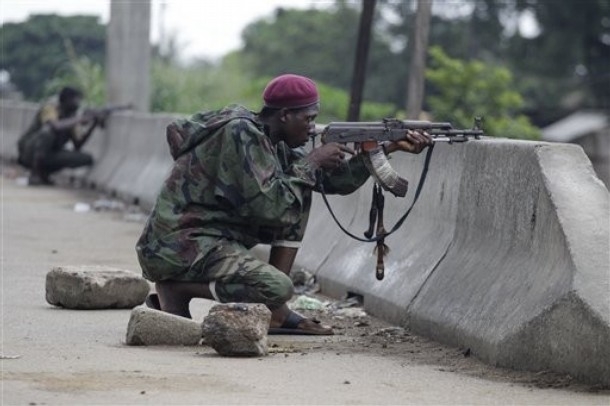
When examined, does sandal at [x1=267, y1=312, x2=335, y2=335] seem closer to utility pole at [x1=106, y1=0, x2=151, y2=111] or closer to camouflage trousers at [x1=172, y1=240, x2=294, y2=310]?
camouflage trousers at [x1=172, y1=240, x2=294, y2=310]

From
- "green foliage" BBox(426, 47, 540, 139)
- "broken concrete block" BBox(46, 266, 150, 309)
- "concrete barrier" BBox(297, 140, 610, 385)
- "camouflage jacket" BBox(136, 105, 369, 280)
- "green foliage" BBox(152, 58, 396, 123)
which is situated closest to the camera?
"concrete barrier" BBox(297, 140, 610, 385)

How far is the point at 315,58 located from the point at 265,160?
59.8m

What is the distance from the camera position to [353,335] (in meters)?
8.67

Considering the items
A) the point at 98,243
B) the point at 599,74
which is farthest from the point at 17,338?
the point at 599,74

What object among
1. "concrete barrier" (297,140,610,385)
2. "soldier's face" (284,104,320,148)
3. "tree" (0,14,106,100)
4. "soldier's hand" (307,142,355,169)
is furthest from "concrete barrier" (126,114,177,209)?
"tree" (0,14,106,100)

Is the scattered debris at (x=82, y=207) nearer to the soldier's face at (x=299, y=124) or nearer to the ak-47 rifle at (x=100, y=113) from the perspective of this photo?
the ak-47 rifle at (x=100, y=113)

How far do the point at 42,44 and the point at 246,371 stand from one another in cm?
4692

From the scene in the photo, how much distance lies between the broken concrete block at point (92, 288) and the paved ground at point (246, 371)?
0.09m

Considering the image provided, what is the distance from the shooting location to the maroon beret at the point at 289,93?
8.19 m

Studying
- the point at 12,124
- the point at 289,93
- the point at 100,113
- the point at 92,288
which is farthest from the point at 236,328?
the point at 12,124

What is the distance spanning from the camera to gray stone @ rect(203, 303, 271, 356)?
7523 millimetres

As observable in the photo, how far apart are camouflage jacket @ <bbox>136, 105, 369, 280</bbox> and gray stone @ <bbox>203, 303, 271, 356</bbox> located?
697 mm

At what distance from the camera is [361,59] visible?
16.8 metres

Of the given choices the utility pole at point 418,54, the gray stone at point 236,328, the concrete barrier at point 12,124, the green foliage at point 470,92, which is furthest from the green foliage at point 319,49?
the gray stone at point 236,328
